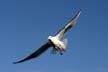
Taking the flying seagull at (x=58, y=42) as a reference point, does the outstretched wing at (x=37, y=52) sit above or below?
above

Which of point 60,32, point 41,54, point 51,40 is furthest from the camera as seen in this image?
point 41,54

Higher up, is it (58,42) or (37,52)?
(37,52)

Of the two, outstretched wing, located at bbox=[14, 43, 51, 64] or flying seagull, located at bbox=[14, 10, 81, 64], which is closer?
flying seagull, located at bbox=[14, 10, 81, 64]

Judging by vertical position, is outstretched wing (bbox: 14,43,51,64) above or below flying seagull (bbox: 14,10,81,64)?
above

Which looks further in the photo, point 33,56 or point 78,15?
point 33,56

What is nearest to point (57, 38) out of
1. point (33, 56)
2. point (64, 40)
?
point (64, 40)

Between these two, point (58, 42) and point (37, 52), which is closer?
point (58, 42)

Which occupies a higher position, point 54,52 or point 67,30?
point 67,30

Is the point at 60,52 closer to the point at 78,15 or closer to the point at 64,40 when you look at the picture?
the point at 64,40

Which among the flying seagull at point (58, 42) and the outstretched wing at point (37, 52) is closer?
the flying seagull at point (58, 42)

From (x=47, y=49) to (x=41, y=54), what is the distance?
1.32 meters

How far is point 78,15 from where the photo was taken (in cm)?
2848

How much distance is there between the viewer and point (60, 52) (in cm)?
2656

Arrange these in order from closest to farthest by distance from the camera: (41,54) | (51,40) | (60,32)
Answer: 1. (51,40)
2. (60,32)
3. (41,54)
